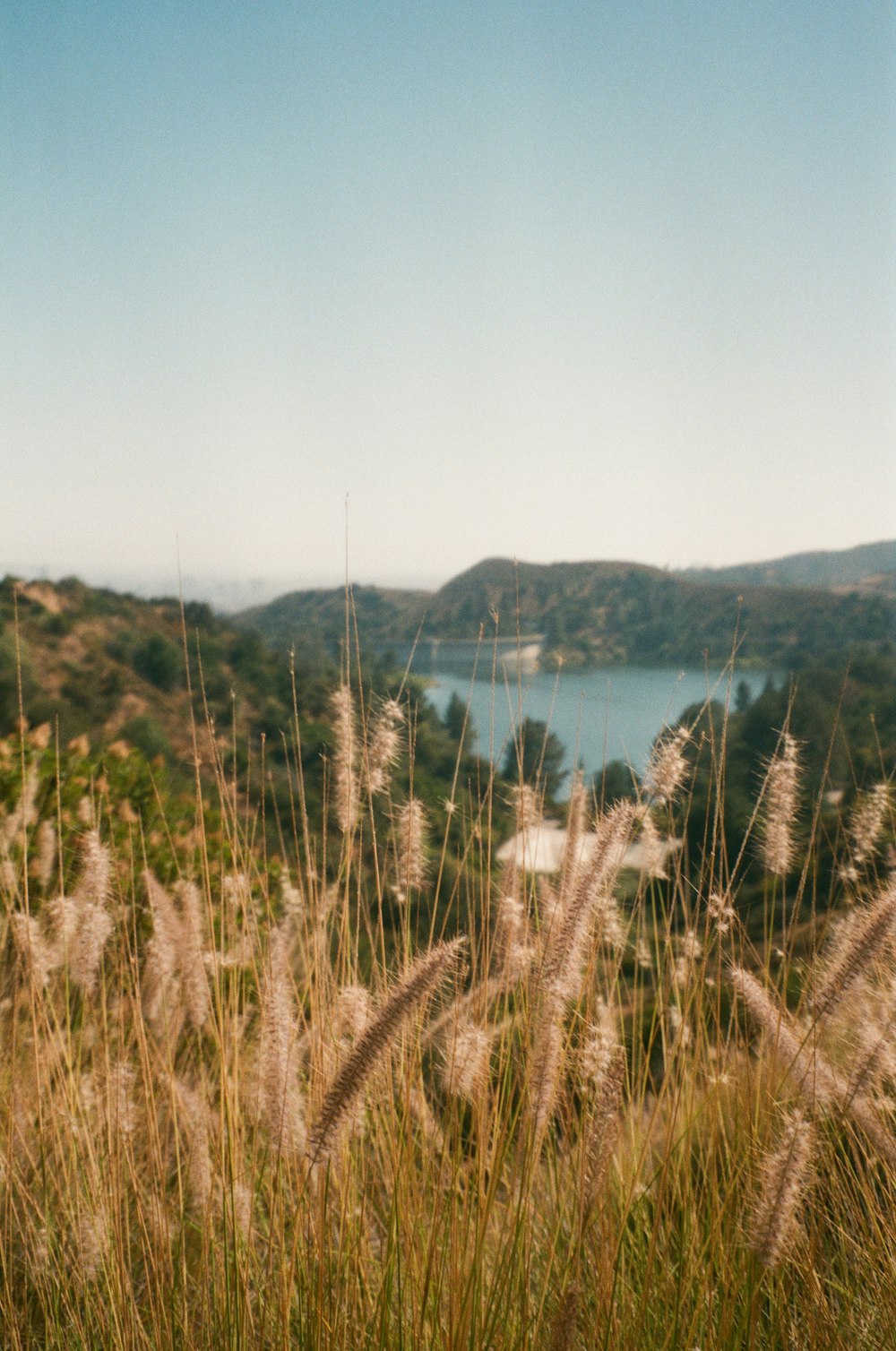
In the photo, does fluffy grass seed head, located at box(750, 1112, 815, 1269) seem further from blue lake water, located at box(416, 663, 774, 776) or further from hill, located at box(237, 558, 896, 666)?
hill, located at box(237, 558, 896, 666)

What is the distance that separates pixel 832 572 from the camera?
24.2 meters

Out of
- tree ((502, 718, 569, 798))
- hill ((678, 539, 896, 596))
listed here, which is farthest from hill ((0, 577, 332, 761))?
hill ((678, 539, 896, 596))

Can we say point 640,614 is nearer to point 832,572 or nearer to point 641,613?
point 641,613

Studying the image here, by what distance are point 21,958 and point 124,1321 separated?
174 centimetres

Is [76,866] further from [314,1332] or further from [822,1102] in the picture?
[822,1102]

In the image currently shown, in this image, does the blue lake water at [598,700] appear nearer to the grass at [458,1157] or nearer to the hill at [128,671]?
the grass at [458,1157]

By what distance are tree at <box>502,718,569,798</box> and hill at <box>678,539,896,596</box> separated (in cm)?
1564

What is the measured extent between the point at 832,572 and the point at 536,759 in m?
22.9

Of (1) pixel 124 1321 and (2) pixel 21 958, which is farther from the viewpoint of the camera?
(2) pixel 21 958

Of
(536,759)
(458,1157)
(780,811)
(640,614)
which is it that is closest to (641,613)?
(640,614)

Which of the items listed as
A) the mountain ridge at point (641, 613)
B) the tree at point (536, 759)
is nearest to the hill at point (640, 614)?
the mountain ridge at point (641, 613)

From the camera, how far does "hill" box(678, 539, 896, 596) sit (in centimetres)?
2153

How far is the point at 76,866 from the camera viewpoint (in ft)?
13.2

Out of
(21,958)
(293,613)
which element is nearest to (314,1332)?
(21,958)
